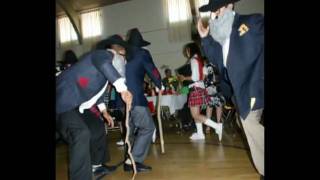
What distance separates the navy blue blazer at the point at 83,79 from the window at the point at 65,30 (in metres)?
9.36

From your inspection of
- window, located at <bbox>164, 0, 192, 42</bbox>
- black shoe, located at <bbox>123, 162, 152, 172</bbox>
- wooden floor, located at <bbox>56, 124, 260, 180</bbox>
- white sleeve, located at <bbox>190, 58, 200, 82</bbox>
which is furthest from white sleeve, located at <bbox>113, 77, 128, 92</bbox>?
window, located at <bbox>164, 0, 192, 42</bbox>

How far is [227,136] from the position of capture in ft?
15.4

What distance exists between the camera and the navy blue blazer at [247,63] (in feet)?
6.64

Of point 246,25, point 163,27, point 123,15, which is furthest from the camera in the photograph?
point 123,15

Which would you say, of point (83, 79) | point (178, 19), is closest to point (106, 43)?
point (83, 79)

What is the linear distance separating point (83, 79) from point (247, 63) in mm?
1061

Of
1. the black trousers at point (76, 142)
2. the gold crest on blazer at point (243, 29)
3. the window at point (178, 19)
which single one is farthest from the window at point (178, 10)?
the black trousers at point (76, 142)

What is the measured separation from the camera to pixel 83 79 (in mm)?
2201

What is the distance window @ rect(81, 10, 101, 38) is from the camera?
35.0ft

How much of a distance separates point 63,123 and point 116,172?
3.15 ft

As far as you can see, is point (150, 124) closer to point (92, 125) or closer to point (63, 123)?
point (92, 125)

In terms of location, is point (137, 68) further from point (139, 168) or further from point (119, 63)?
point (139, 168)
